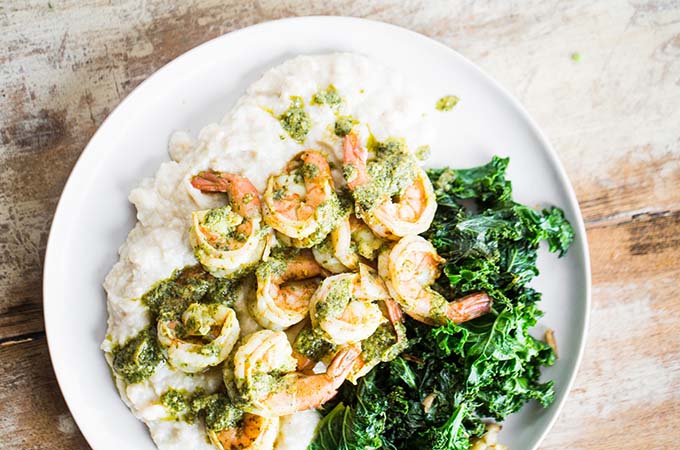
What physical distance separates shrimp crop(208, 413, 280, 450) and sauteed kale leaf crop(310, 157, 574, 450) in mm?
415

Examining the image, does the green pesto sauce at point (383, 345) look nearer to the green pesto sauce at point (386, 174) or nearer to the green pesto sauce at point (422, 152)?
the green pesto sauce at point (386, 174)

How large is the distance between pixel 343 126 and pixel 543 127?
1.65 metres

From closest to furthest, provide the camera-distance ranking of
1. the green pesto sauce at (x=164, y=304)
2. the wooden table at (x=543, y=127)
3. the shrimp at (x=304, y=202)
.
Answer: the shrimp at (x=304, y=202) < the green pesto sauce at (x=164, y=304) < the wooden table at (x=543, y=127)

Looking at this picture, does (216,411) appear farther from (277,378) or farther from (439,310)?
(439,310)

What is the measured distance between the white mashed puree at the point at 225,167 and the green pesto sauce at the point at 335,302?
1.69 feet

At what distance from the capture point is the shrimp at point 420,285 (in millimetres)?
3859

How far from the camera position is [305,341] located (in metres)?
4.00

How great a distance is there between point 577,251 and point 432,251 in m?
1.10

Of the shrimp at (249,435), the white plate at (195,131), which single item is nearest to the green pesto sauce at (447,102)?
the white plate at (195,131)

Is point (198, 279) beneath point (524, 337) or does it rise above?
above

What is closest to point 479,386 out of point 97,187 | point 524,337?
point 524,337

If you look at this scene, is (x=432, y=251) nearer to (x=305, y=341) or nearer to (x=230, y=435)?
(x=305, y=341)

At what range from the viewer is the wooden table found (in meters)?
4.41

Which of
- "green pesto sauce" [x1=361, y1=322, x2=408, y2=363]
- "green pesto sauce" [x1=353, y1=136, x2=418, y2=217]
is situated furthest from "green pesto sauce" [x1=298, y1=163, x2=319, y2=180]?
"green pesto sauce" [x1=361, y1=322, x2=408, y2=363]
